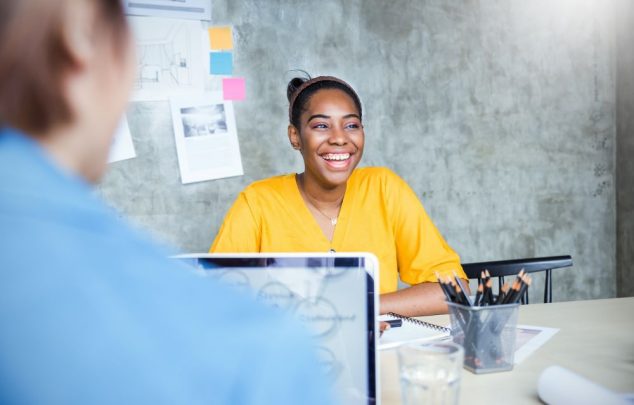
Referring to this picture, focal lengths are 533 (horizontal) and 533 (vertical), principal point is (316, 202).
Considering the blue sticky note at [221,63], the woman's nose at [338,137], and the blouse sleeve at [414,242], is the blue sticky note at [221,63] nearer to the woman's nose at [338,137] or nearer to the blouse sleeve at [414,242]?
the woman's nose at [338,137]

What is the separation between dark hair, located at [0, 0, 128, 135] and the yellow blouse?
4.56 ft

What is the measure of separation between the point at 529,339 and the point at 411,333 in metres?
0.24

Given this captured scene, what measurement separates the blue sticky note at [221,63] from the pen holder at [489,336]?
1864mm

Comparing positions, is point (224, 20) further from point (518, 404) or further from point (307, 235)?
point (518, 404)

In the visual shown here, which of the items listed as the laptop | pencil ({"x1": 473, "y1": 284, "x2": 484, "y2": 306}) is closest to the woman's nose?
pencil ({"x1": 473, "y1": 284, "x2": 484, "y2": 306})

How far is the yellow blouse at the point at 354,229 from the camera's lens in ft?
5.46

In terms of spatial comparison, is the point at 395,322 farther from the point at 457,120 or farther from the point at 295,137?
the point at 457,120

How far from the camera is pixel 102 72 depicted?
10.6 inches

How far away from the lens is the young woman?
66.1 inches

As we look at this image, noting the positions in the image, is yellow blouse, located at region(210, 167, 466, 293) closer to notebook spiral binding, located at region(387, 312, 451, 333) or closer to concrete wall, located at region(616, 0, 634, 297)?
notebook spiral binding, located at region(387, 312, 451, 333)

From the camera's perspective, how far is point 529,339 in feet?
3.61

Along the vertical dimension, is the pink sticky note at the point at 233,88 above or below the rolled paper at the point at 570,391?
above

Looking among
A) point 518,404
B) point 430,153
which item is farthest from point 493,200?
point 518,404

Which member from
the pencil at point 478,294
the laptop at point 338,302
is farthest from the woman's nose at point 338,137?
the laptop at point 338,302
